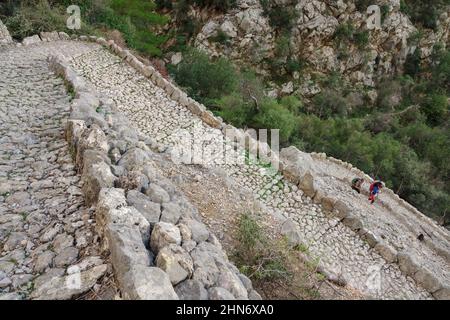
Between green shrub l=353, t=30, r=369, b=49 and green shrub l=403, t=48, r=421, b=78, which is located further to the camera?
green shrub l=403, t=48, r=421, b=78

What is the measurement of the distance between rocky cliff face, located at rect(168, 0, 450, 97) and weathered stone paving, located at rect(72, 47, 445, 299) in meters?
12.6

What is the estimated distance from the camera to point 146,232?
2832 millimetres

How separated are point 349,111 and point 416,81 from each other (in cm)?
884

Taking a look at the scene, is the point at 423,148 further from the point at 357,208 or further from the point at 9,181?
the point at 9,181

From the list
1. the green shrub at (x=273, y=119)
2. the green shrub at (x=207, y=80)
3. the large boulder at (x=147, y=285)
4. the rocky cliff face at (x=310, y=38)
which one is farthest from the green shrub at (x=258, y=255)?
the rocky cliff face at (x=310, y=38)

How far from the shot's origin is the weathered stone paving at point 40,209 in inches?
100.0

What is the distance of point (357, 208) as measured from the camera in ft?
28.0

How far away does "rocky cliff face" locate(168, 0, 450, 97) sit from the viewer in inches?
824

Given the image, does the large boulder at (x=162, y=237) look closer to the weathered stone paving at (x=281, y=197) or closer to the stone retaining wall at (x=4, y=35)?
the weathered stone paving at (x=281, y=197)

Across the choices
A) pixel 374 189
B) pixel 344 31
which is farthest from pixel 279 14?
pixel 374 189

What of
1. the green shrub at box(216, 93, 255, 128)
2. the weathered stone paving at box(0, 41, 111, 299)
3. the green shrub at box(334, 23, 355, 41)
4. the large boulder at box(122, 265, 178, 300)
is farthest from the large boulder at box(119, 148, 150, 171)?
the green shrub at box(334, 23, 355, 41)

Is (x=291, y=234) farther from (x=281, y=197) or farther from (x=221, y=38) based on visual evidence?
(x=221, y=38)

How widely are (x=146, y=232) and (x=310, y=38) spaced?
22193mm

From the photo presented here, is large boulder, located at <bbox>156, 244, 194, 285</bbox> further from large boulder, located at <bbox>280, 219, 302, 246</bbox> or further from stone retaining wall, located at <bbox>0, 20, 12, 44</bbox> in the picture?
stone retaining wall, located at <bbox>0, 20, 12, 44</bbox>
